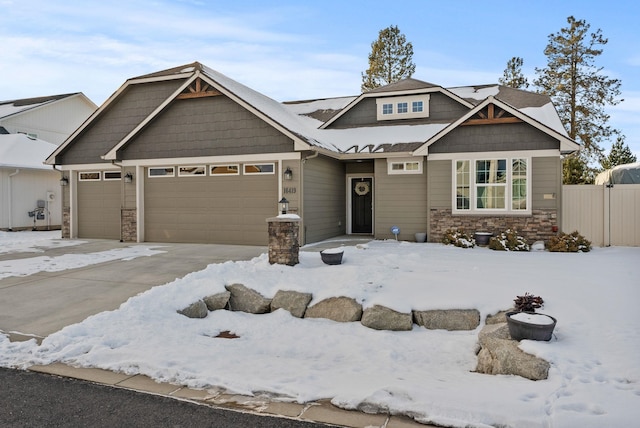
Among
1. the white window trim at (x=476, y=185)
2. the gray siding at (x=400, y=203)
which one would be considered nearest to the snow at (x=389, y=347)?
the white window trim at (x=476, y=185)

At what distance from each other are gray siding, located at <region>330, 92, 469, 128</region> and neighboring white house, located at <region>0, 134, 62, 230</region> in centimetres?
1293

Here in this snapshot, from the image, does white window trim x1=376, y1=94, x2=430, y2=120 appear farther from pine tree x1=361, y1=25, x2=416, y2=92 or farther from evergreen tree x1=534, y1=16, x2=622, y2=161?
pine tree x1=361, y1=25, x2=416, y2=92

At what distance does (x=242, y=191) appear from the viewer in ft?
42.9

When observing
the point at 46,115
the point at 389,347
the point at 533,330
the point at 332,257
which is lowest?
the point at 389,347

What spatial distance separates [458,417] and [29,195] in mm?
21560

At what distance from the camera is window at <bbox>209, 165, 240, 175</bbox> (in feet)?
43.3

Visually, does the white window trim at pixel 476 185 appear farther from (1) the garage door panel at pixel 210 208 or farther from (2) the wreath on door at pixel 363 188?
(1) the garage door panel at pixel 210 208

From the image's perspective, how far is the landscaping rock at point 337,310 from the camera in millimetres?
6152

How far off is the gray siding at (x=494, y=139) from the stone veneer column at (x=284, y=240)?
6359 mm

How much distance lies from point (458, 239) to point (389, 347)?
7.55 metres

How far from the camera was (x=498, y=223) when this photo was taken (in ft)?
40.2

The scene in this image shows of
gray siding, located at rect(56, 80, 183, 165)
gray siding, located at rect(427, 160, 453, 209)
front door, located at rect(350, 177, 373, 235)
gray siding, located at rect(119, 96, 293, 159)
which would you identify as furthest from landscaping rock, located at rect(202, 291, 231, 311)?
gray siding, located at rect(56, 80, 183, 165)

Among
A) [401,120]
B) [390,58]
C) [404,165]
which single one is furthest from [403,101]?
[390,58]

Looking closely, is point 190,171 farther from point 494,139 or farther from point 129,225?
point 494,139
